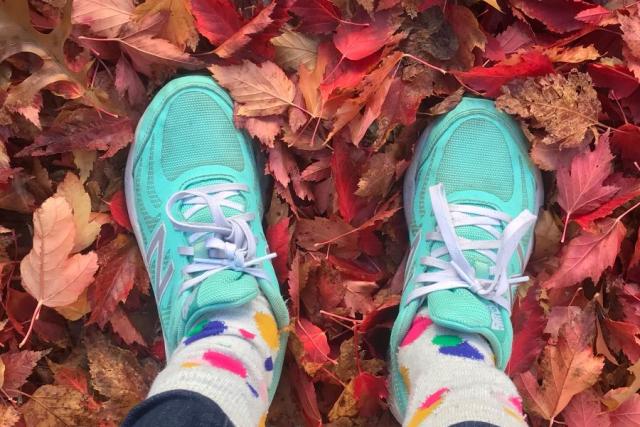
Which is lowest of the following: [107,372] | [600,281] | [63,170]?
[107,372]

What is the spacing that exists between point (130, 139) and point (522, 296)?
80cm

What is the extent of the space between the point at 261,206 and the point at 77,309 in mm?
390

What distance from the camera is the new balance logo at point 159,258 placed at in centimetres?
112

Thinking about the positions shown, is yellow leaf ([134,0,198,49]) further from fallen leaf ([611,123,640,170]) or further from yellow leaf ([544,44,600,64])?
fallen leaf ([611,123,640,170])

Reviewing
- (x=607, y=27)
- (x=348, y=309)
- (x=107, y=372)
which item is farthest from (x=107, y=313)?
(x=607, y=27)

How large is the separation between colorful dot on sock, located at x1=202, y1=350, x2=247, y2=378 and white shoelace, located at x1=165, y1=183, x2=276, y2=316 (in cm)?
16

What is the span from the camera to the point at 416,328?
1.04 metres

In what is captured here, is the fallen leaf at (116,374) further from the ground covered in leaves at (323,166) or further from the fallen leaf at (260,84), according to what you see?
the fallen leaf at (260,84)

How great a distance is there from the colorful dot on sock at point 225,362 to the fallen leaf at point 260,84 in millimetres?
436

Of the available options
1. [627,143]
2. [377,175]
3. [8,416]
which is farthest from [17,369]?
[627,143]

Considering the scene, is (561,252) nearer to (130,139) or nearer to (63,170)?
(130,139)

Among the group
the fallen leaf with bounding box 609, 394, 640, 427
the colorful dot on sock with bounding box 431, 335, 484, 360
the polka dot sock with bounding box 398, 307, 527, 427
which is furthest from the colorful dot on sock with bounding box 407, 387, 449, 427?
the fallen leaf with bounding box 609, 394, 640, 427

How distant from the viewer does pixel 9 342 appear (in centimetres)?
112

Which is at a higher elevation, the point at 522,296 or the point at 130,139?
the point at 130,139
